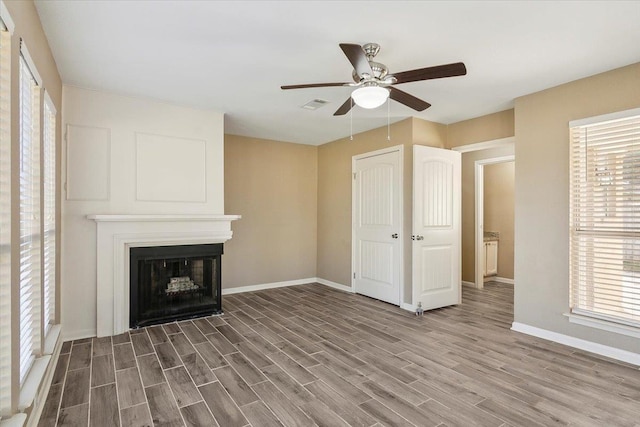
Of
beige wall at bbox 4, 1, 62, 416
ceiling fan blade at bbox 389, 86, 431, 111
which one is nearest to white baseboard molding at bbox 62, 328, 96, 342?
beige wall at bbox 4, 1, 62, 416

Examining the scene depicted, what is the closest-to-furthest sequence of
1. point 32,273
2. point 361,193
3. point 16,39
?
1. point 16,39
2. point 32,273
3. point 361,193

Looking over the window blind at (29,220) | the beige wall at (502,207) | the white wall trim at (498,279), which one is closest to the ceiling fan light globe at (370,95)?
the window blind at (29,220)

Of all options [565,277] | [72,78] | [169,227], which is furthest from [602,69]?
[72,78]

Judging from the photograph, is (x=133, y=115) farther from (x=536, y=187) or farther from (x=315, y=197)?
(x=536, y=187)

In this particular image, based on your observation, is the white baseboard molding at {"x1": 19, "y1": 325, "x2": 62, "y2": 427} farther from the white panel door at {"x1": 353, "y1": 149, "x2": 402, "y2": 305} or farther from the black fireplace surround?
the white panel door at {"x1": 353, "y1": 149, "x2": 402, "y2": 305}

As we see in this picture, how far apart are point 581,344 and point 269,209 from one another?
447 cm

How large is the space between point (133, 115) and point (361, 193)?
3.24 meters

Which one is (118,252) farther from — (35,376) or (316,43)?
(316,43)

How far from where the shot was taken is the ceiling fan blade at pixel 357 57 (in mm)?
2031

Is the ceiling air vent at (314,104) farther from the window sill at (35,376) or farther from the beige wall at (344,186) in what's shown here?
the window sill at (35,376)

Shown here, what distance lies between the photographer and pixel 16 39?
176 centimetres

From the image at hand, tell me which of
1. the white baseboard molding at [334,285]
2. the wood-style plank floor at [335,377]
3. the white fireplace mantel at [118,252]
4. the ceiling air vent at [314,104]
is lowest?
the wood-style plank floor at [335,377]

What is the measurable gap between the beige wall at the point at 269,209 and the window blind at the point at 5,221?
374cm

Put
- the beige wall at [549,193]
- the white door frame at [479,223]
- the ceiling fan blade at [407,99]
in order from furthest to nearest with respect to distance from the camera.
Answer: the white door frame at [479,223]
the beige wall at [549,193]
the ceiling fan blade at [407,99]
